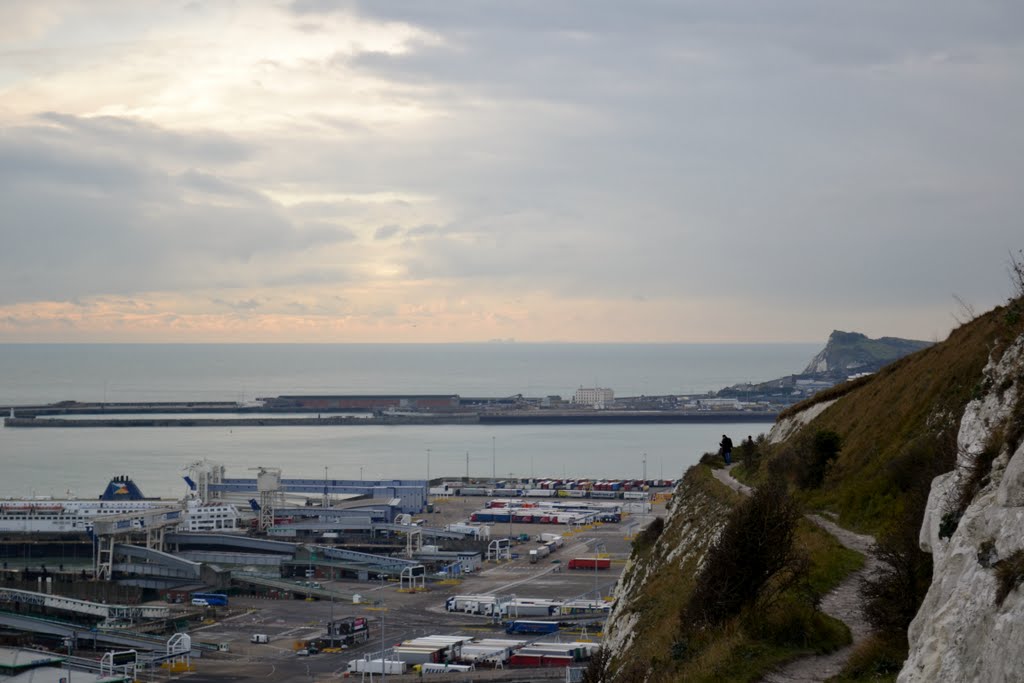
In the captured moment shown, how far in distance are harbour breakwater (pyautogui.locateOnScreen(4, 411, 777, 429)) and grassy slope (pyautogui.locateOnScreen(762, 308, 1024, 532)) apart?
101m

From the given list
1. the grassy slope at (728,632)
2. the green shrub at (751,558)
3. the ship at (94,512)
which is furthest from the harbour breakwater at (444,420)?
the green shrub at (751,558)

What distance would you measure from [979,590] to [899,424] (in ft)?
34.2

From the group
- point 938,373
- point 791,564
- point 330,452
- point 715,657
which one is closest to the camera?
point 715,657

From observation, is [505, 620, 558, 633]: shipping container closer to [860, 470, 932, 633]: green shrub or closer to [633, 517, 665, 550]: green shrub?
[633, 517, 665, 550]: green shrub

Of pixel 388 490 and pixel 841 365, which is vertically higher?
pixel 841 365

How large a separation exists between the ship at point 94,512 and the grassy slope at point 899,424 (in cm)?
4146

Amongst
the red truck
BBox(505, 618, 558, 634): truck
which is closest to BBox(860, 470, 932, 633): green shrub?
BBox(505, 618, 558, 634): truck

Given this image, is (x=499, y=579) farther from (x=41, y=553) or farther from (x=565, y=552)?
(x=41, y=553)

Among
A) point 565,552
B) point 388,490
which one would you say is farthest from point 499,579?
point 388,490

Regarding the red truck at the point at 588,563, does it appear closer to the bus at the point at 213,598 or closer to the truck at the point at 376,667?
the bus at the point at 213,598

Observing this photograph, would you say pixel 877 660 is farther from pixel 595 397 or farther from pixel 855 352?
pixel 855 352

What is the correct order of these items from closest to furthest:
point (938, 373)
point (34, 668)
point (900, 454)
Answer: point (900, 454), point (938, 373), point (34, 668)

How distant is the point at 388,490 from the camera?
68.5 metres

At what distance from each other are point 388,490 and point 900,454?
57.7 meters
